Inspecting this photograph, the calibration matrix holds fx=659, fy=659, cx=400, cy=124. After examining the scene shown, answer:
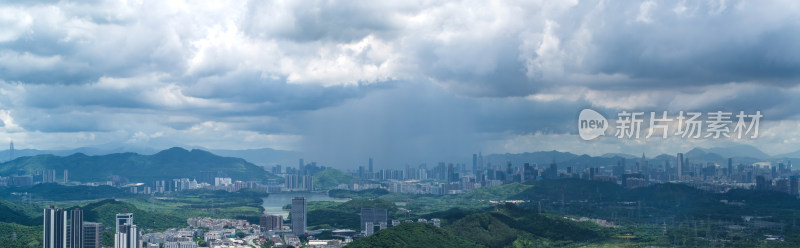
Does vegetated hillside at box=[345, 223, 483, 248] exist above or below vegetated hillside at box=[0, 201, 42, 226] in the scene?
above

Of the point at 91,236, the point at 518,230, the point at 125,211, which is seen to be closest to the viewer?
the point at 91,236

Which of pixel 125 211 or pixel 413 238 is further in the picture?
pixel 125 211

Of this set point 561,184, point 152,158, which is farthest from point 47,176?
point 561,184

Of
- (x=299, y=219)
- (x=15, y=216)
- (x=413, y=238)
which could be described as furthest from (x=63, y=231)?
(x=15, y=216)

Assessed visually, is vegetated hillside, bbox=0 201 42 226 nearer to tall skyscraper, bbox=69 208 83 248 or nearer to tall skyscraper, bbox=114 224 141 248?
tall skyscraper, bbox=69 208 83 248

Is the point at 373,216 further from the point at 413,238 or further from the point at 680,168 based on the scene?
the point at 680,168

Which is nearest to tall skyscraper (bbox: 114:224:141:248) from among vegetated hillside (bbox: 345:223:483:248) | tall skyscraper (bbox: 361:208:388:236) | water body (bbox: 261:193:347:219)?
vegetated hillside (bbox: 345:223:483:248)

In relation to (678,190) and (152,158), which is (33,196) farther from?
(678,190)
